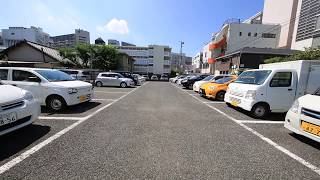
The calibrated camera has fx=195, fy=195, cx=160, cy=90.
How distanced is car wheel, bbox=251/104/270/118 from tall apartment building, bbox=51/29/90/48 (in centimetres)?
10359

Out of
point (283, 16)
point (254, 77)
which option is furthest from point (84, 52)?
point (283, 16)

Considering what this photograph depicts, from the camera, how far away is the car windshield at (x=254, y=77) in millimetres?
6844

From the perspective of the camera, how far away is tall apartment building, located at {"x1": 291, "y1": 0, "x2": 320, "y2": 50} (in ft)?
79.6

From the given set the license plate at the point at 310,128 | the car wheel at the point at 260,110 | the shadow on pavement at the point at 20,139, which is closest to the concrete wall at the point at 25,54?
the shadow on pavement at the point at 20,139

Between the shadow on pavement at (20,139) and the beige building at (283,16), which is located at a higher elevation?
the beige building at (283,16)

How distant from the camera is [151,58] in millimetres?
73000

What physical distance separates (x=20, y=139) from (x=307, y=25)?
114 feet

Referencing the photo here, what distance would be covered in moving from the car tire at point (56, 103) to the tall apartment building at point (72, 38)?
101 m

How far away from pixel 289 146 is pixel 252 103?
2480 millimetres

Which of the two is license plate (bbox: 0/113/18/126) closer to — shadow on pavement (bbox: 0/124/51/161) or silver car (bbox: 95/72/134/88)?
shadow on pavement (bbox: 0/124/51/161)

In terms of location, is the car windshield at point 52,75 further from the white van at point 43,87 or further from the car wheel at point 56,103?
the car wheel at point 56,103

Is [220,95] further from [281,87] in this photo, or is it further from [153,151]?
[153,151]

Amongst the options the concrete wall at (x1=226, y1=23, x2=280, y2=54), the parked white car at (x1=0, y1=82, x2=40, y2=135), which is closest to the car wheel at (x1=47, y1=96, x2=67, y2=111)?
the parked white car at (x1=0, y1=82, x2=40, y2=135)

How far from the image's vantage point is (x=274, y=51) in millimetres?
28156
